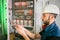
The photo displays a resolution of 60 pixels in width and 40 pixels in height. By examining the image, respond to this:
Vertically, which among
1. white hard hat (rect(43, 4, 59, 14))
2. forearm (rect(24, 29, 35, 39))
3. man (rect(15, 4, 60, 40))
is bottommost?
forearm (rect(24, 29, 35, 39))

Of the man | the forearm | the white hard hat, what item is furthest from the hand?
the white hard hat

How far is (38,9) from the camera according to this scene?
2182 mm

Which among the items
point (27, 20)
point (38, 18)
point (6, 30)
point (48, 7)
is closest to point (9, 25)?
point (6, 30)

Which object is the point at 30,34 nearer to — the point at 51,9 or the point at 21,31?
the point at 21,31

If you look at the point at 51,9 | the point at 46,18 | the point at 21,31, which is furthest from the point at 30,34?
the point at 51,9

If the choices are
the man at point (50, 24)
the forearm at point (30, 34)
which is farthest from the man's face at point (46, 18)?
the forearm at point (30, 34)

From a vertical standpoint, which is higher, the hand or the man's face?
the man's face

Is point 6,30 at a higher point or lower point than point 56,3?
lower

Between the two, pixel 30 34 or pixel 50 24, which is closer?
pixel 50 24

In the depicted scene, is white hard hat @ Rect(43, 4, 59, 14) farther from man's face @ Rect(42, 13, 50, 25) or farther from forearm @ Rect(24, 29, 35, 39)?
forearm @ Rect(24, 29, 35, 39)

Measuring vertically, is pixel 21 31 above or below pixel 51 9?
below

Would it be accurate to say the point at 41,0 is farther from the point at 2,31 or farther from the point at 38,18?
the point at 2,31

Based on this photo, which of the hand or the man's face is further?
the hand

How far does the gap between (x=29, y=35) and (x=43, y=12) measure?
0.34 m
